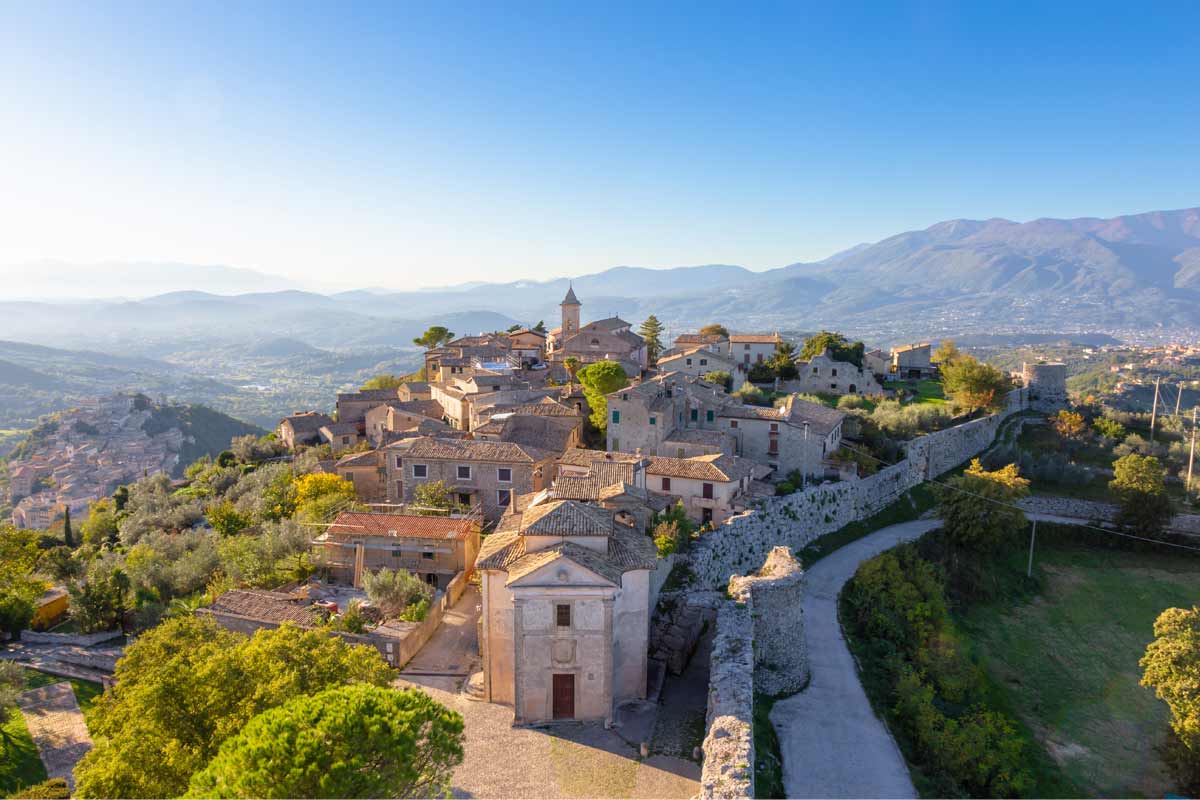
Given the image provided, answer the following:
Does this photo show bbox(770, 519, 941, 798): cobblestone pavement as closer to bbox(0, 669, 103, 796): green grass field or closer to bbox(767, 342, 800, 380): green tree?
bbox(0, 669, 103, 796): green grass field

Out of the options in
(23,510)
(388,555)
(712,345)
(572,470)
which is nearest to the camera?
(388,555)

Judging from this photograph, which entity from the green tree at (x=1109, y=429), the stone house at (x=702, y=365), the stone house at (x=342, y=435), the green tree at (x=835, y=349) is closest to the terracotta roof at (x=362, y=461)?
the stone house at (x=342, y=435)

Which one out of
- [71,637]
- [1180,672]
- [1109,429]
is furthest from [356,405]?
[1109,429]

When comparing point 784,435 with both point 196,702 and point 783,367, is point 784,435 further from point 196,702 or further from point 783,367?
point 196,702

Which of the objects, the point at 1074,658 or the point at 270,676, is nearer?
the point at 270,676

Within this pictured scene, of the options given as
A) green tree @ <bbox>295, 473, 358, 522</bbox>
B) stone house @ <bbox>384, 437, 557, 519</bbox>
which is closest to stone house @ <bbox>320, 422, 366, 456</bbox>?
green tree @ <bbox>295, 473, 358, 522</bbox>

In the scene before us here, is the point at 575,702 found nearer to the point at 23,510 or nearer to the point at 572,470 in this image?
the point at 572,470

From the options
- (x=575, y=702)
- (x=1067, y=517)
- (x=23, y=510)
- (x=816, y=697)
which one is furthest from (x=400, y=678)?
(x=23, y=510)
